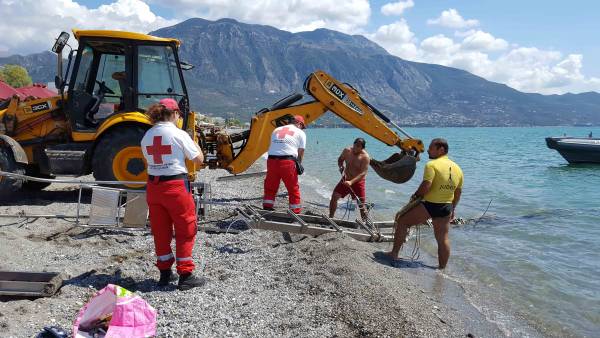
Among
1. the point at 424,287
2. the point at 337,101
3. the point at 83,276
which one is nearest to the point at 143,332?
the point at 83,276

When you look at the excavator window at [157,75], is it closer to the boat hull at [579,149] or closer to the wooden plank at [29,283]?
the wooden plank at [29,283]

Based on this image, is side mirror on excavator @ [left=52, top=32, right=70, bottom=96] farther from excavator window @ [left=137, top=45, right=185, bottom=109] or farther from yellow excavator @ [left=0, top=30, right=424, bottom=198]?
excavator window @ [left=137, top=45, right=185, bottom=109]

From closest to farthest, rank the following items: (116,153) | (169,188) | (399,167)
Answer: (169,188)
(116,153)
(399,167)

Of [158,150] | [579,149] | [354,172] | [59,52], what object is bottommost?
[354,172]

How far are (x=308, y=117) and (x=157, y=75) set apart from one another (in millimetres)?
3177

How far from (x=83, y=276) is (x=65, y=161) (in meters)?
3.91

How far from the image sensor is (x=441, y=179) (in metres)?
6.77

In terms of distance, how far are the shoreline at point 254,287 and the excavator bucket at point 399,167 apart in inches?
120

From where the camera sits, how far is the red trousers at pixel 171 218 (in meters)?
4.97

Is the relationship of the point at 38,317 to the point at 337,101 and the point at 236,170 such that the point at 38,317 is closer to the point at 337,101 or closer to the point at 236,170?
the point at 236,170

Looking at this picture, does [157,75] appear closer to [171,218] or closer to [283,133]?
[283,133]

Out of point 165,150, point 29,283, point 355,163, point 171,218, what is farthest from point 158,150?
point 355,163

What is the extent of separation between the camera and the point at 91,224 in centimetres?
662

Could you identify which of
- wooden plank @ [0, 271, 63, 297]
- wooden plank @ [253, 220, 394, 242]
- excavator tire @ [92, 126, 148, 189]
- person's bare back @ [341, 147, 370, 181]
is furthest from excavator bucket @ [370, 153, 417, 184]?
wooden plank @ [0, 271, 63, 297]
